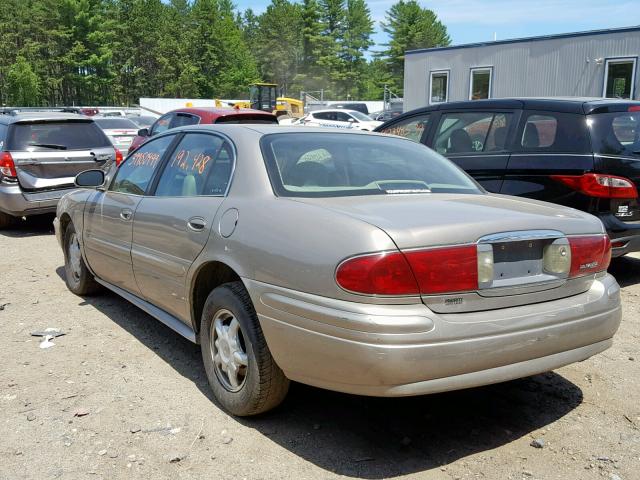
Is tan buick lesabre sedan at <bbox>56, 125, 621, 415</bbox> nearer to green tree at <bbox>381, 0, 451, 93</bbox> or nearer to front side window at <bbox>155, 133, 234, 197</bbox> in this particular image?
front side window at <bbox>155, 133, 234, 197</bbox>

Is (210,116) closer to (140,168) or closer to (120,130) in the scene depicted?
(140,168)

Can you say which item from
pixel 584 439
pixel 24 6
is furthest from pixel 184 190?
pixel 24 6

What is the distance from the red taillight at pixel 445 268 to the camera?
2.66m

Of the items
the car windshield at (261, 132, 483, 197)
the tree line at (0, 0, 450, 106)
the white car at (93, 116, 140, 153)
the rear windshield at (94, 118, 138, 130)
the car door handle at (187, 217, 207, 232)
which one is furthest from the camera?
the tree line at (0, 0, 450, 106)

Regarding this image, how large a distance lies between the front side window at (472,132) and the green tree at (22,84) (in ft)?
209

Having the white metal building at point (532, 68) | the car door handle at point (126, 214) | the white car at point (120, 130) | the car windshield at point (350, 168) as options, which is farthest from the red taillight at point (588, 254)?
the white metal building at point (532, 68)

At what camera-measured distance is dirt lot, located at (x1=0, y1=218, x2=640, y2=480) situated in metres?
2.89

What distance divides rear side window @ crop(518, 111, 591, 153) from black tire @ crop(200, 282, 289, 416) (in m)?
3.63

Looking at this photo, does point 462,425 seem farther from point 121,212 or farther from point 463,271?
point 121,212

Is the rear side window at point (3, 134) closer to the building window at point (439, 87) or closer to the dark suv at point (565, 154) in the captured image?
the dark suv at point (565, 154)

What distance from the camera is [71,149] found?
9117 millimetres

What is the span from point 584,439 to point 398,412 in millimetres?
945

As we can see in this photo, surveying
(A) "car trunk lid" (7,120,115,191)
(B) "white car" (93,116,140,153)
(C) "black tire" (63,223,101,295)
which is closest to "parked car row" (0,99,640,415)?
(C) "black tire" (63,223,101,295)

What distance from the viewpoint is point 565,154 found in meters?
5.55
